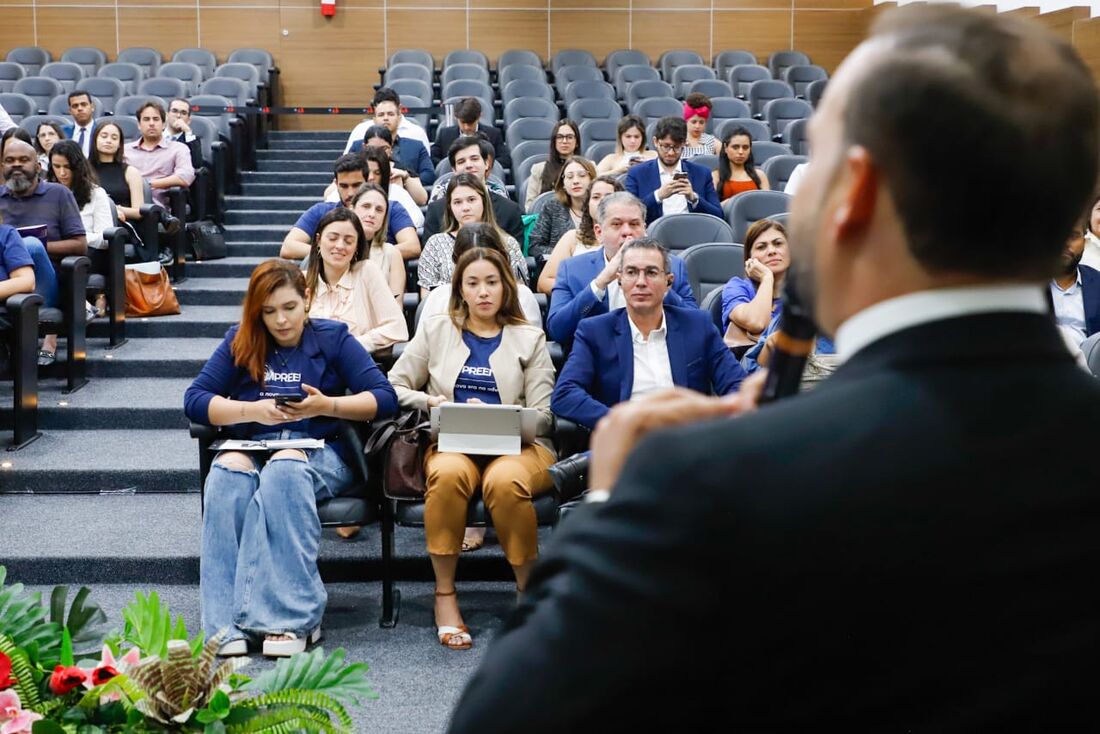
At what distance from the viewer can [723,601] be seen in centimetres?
53

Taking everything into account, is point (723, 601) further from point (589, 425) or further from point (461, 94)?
point (461, 94)

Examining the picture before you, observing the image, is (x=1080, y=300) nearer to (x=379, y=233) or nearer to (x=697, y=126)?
(x=379, y=233)

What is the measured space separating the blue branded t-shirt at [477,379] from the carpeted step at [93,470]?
46.4 inches

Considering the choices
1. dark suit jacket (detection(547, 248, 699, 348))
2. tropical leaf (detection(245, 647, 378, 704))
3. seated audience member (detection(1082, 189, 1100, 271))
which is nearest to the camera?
tropical leaf (detection(245, 647, 378, 704))

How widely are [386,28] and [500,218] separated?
264 inches

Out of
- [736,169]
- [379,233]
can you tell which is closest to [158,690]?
[379,233]

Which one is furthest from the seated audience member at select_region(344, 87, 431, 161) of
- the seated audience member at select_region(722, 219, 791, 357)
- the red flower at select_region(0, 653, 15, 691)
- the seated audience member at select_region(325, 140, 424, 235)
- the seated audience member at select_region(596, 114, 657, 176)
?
the red flower at select_region(0, 653, 15, 691)

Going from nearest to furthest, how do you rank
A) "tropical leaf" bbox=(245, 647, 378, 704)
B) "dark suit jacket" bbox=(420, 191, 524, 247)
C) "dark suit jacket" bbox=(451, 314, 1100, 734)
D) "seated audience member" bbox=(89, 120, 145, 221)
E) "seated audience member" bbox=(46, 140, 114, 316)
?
"dark suit jacket" bbox=(451, 314, 1100, 734)
"tropical leaf" bbox=(245, 647, 378, 704)
"dark suit jacket" bbox=(420, 191, 524, 247)
"seated audience member" bbox=(46, 140, 114, 316)
"seated audience member" bbox=(89, 120, 145, 221)

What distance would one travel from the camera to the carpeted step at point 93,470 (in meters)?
4.16

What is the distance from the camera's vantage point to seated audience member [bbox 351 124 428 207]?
222 inches

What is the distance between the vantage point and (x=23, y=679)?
5.54 feet

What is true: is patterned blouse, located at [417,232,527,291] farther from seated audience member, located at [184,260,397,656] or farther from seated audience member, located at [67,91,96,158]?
seated audience member, located at [67,91,96,158]

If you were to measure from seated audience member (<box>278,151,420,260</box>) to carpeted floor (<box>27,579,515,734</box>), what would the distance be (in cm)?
166

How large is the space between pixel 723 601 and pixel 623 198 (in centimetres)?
381
